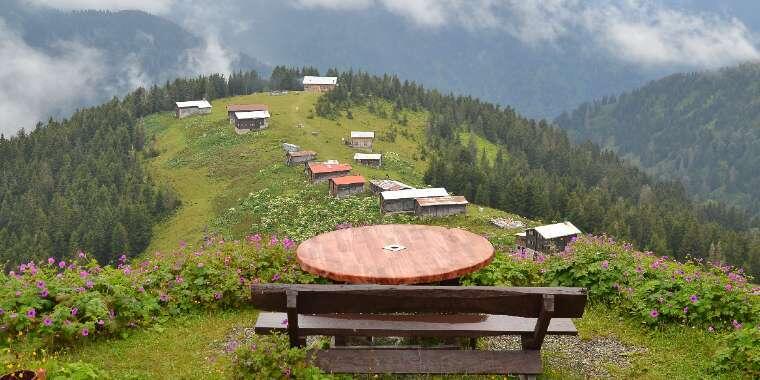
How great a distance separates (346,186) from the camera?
88188 mm

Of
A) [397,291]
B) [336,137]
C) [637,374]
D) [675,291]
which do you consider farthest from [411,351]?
[336,137]

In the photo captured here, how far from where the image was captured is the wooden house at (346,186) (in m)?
87.1

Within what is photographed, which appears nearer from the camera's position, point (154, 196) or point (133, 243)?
point (133, 243)

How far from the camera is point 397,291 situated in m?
8.04

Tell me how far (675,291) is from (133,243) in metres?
93.2

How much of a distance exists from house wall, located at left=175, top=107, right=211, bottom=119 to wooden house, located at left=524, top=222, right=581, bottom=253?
9682 centimetres

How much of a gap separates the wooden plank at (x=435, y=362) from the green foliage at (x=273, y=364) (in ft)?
0.85

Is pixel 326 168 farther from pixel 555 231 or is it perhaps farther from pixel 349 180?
pixel 555 231

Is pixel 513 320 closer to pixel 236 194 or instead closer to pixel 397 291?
pixel 397 291

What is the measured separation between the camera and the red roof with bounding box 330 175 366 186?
8739 cm

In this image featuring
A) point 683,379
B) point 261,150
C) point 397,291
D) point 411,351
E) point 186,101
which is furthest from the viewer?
point 186,101

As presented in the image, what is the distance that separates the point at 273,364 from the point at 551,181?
13033 cm

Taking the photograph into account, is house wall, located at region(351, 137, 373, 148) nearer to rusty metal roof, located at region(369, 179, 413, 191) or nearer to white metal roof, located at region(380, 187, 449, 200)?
rusty metal roof, located at region(369, 179, 413, 191)

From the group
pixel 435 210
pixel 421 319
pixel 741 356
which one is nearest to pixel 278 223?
pixel 435 210
